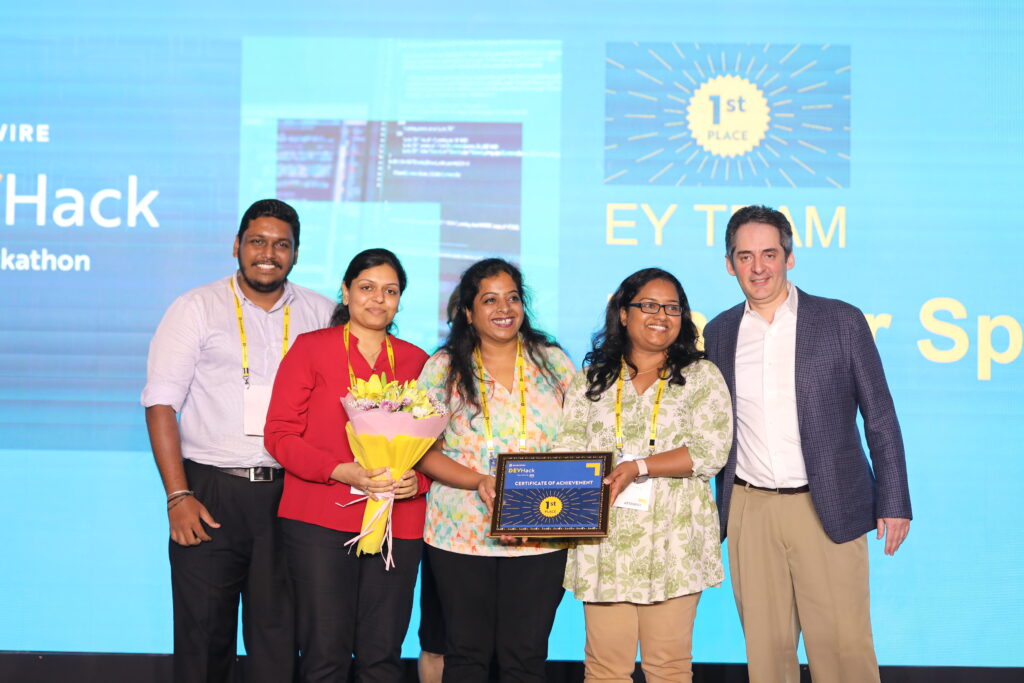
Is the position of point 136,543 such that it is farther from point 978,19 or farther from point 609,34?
point 978,19

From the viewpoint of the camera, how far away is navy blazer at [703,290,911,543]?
270 cm

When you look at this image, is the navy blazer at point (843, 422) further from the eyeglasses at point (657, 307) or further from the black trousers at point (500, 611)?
the black trousers at point (500, 611)

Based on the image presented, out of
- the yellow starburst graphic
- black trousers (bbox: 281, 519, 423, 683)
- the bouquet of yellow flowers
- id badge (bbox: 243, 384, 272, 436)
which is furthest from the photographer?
the yellow starburst graphic

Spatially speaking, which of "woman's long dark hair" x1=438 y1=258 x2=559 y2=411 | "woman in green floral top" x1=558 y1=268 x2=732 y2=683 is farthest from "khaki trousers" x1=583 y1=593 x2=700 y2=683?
"woman's long dark hair" x1=438 y1=258 x2=559 y2=411

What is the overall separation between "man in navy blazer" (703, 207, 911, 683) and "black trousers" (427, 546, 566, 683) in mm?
683

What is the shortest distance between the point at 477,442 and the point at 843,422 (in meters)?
1.12

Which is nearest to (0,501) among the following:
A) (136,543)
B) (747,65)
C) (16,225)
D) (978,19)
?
(136,543)

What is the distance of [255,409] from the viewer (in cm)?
294

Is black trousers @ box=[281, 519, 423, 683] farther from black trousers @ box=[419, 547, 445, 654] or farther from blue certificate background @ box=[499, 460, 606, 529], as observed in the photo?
black trousers @ box=[419, 547, 445, 654]

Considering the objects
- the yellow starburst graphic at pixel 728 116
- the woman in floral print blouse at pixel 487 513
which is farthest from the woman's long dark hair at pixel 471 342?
the yellow starburst graphic at pixel 728 116

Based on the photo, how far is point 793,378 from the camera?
2750 mm

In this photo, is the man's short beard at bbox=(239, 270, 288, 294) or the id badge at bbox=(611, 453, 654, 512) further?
the man's short beard at bbox=(239, 270, 288, 294)

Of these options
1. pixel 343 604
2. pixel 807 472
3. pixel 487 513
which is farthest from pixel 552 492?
pixel 807 472

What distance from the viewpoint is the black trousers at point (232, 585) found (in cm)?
297
